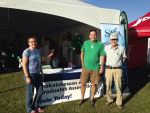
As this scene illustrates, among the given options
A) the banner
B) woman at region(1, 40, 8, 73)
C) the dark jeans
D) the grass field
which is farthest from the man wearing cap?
woman at region(1, 40, 8, 73)

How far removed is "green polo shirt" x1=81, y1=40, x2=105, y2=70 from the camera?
235 cm

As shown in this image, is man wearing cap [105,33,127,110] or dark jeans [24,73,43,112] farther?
man wearing cap [105,33,127,110]

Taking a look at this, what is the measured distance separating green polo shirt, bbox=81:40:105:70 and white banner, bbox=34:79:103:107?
59 cm

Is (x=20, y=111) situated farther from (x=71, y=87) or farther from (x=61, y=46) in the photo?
Result: (x=61, y=46)

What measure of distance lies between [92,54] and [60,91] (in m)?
1.02

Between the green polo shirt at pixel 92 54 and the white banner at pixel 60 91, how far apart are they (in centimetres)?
59

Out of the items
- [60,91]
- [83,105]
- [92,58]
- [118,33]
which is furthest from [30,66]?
[118,33]

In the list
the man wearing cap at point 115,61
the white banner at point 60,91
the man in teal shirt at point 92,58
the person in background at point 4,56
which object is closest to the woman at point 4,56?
the person in background at point 4,56

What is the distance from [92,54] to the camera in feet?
7.73

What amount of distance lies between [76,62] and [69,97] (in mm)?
3699

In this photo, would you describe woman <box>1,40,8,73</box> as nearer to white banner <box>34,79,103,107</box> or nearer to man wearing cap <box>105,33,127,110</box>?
white banner <box>34,79,103,107</box>

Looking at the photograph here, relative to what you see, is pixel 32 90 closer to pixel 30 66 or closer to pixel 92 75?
pixel 30 66

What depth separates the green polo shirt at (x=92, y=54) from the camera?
7.72ft

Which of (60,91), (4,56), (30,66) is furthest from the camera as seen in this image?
(4,56)
